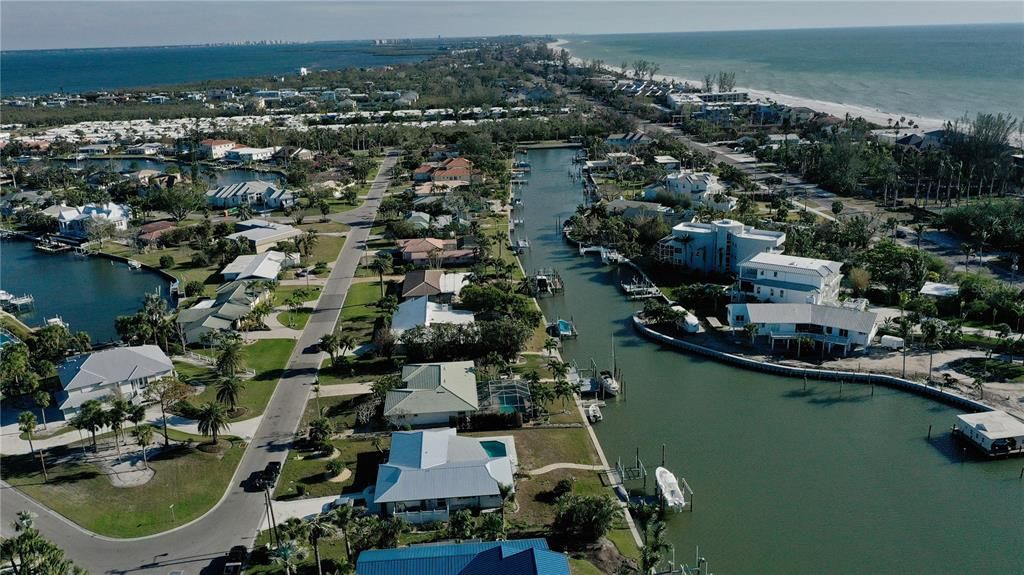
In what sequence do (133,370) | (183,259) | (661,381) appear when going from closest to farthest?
(133,370), (661,381), (183,259)

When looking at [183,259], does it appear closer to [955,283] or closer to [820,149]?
[955,283]

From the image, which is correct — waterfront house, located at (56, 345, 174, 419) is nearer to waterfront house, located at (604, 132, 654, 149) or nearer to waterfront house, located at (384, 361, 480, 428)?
waterfront house, located at (384, 361, 480, 428)

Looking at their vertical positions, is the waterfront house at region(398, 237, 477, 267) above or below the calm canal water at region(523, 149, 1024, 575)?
above

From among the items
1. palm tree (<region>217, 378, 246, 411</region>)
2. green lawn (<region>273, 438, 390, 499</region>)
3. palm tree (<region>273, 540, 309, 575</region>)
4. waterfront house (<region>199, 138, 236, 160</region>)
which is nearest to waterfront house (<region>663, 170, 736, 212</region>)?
green lawn (<region>273, 438, 390, 499</region>)

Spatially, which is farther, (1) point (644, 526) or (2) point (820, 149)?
(2) point (820, 149)

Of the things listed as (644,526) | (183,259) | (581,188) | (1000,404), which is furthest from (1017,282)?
(183,259)

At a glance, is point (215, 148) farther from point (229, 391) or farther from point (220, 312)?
point (229, 391)
